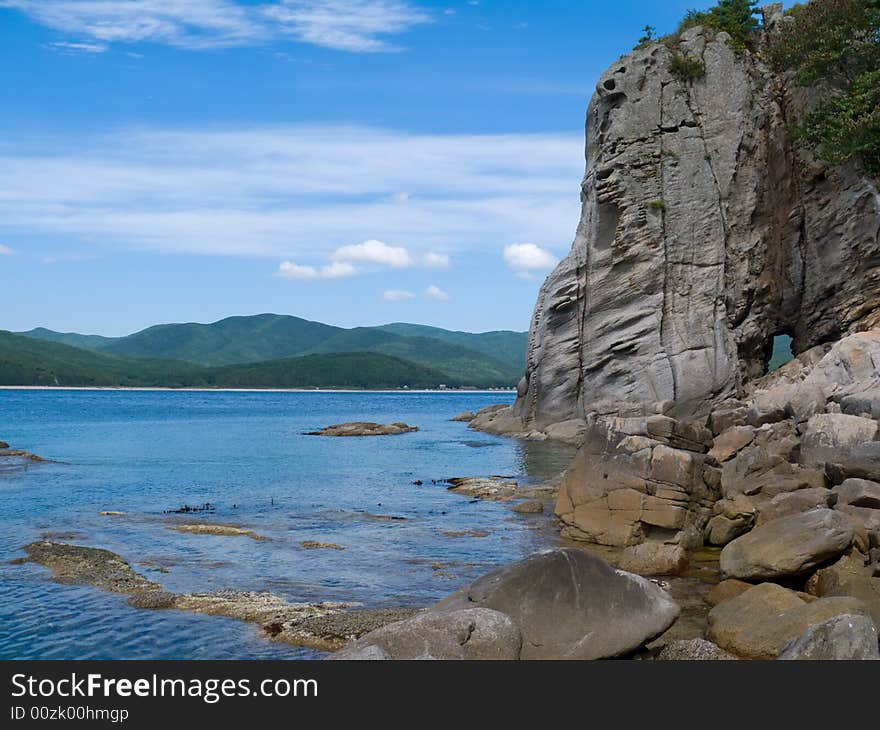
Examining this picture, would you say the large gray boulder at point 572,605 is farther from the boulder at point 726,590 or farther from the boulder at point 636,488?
the boulder at point 636,488

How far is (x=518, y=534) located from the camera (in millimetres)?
26734

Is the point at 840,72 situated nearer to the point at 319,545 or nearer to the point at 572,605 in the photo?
the point at 319,545

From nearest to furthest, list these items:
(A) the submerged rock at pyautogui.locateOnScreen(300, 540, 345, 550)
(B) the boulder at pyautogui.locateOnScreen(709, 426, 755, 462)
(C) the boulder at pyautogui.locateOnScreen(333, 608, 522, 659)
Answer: (C) the boulder at pyautogui.locateOnScreen(333, 608, 522, 659)
(A) the submerged rock at pyautogui.locateOnScreen(300, 540, 345, 550)
(B) the boulder at pyautogui.locateOnScreen(709, 426, 755, 462)

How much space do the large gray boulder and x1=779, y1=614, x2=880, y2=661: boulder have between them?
228cm

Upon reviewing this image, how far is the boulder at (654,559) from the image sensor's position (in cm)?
2102

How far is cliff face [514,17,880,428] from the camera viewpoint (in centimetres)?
5606

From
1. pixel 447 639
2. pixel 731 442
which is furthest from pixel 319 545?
pixel 731 442

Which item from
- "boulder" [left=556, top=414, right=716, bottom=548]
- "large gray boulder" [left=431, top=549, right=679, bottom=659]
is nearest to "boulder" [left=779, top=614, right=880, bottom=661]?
"large gray boulder" [left=431, top=549, right=679, bottom=659]

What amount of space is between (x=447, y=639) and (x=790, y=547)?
31.4 feet

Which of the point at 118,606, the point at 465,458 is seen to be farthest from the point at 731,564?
the point at 465,458

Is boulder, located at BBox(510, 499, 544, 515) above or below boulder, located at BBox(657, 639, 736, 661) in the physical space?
below

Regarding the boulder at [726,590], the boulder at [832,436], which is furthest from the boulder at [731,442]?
the boulder at [726,590]

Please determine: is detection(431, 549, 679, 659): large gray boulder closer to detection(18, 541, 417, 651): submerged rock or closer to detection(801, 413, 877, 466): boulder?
detection(18, 541, 417, 651): submerged rock
